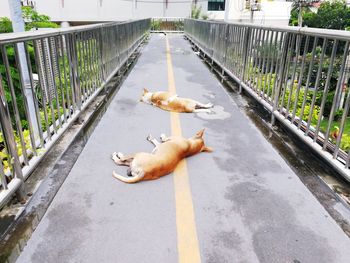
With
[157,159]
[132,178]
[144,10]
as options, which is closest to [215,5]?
[144,10]

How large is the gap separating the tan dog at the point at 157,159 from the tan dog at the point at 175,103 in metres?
1.84

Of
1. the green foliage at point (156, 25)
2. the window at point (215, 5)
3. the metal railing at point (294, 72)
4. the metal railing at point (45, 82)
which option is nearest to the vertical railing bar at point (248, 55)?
the metal railing at point (294, 72)

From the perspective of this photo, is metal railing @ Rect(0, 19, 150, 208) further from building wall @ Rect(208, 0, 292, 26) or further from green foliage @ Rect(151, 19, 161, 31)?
building wall @ Rect(208, 0, 292, 26)

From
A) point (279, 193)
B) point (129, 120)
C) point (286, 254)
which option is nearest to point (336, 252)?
point (286, 254)

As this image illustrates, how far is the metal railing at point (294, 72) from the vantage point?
3.48 metres

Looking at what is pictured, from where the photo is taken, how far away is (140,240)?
2602 mm

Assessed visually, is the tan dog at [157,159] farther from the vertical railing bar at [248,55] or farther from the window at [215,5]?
the window at [215,5]

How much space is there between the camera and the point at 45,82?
383 centimetres

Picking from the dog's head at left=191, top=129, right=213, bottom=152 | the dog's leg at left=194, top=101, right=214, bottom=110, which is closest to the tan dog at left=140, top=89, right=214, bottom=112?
the dog's leg at left=194, top=101, right=214, bottom=110

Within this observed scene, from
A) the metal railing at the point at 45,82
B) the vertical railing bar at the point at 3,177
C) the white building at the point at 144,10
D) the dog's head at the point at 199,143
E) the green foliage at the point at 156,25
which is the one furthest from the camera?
the white building at the point at 144,10

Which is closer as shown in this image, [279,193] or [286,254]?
[286,254]

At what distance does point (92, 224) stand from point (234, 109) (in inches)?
166

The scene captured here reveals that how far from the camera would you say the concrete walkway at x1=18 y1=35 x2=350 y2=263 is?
250cm

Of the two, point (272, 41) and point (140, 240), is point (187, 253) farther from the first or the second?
point (272, 41)
